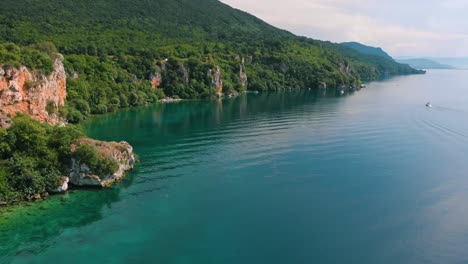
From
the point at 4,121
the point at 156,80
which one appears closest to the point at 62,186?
the point at 4,121

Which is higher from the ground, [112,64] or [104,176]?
[112,64]

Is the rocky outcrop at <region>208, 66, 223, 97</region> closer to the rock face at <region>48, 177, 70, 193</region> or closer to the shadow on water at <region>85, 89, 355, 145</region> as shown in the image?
the shadow on water at <region>85, 89, 355, 145</region>

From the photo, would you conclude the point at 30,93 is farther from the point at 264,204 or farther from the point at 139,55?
the point at 139,55

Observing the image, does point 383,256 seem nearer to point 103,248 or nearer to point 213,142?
point 103,248

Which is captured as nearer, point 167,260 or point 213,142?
point 167,260

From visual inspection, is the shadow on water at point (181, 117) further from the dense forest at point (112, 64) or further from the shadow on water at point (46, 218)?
the shadow on water at point (46, 218)

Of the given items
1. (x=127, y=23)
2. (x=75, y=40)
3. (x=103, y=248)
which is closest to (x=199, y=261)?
(x=103, y=248)
